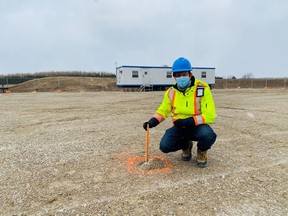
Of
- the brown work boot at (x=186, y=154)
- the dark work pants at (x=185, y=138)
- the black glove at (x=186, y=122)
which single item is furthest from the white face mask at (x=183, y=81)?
the brown work boot at (x=186, y=154)

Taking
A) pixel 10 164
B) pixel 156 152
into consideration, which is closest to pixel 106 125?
pixel 156 152

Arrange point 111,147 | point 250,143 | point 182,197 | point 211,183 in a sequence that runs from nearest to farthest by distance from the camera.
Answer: point 182,197
point 211,183
point 111,147
point 250,143

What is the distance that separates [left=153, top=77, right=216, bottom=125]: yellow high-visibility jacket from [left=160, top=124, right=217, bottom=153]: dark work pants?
151mm

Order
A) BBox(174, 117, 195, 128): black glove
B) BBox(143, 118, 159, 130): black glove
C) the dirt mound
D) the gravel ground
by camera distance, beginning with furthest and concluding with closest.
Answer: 1. the dirt mound
2. BBox(143, 118, 159, 130): black glove
3. BBox(174, 117, 195, 128): black glove
4. the gravel ground

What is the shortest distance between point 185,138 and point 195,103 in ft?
2.03

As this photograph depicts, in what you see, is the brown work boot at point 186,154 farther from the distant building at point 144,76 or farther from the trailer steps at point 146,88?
the trailer steps at point 146,88

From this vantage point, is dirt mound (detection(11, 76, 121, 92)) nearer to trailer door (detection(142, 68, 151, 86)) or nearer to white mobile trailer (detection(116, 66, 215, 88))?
white mobile trailer (detection(116, 66, 215, 88))

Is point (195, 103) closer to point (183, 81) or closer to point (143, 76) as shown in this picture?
point (183, 81)

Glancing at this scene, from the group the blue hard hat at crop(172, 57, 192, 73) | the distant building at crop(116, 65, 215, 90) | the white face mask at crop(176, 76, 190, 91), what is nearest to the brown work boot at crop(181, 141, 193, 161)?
the white face mask at crop(176, 76, 190, 91)

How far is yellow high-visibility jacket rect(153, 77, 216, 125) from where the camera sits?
341 centimetres

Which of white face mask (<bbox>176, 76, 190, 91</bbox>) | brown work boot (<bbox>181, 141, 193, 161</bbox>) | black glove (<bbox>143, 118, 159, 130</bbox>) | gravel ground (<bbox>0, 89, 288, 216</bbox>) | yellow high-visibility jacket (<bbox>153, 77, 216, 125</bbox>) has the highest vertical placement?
white face mask (<bbox>176, 76, 190, 91</bbox>)

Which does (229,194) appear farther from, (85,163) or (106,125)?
(106,125)

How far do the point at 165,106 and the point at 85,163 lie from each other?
1568 millimetres

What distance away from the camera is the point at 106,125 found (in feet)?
22.9
